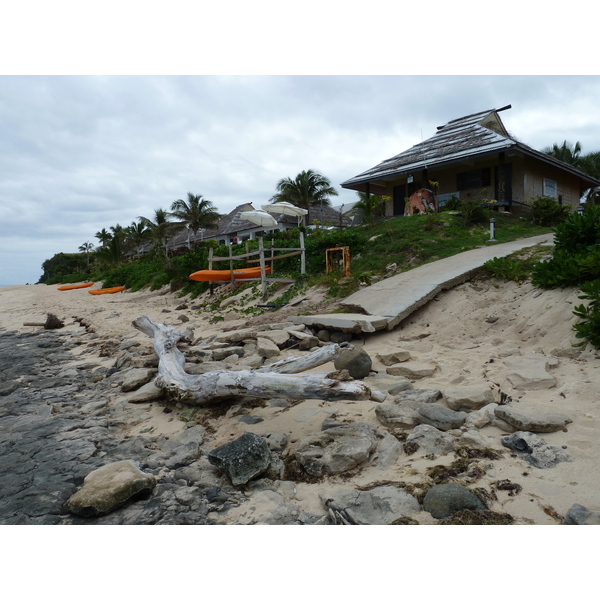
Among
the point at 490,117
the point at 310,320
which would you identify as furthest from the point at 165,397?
the point at 490,117

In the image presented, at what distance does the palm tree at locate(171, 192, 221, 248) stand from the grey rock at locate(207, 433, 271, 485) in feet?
112

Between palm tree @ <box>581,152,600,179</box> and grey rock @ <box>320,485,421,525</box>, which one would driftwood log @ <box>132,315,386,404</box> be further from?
palm tree @ <box>581,152,600,179</box>

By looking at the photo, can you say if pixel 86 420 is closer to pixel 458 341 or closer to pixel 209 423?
pixel 209 423

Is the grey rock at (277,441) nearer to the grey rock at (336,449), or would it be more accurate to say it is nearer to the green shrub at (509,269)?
the grey rock at (336,449)

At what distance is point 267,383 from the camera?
154 inches

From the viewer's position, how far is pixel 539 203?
14.4 m

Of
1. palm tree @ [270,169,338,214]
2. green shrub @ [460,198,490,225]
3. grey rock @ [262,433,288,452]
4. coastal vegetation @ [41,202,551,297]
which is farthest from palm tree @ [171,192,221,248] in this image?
grey rock @ [262,433,288,452]

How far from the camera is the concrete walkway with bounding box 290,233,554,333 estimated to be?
655 cm

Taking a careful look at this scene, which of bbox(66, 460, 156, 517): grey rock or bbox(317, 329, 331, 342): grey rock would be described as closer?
bbox(66, 460, 156, 517): grey rock

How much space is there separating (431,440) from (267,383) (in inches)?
62.5

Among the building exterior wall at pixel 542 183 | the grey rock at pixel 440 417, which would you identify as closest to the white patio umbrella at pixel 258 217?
the grey rock at pixel 440 417

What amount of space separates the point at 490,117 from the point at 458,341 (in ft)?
59.9

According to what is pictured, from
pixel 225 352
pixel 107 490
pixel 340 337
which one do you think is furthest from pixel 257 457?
pixel 340 337

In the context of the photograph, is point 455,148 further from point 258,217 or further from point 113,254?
point 113,254
